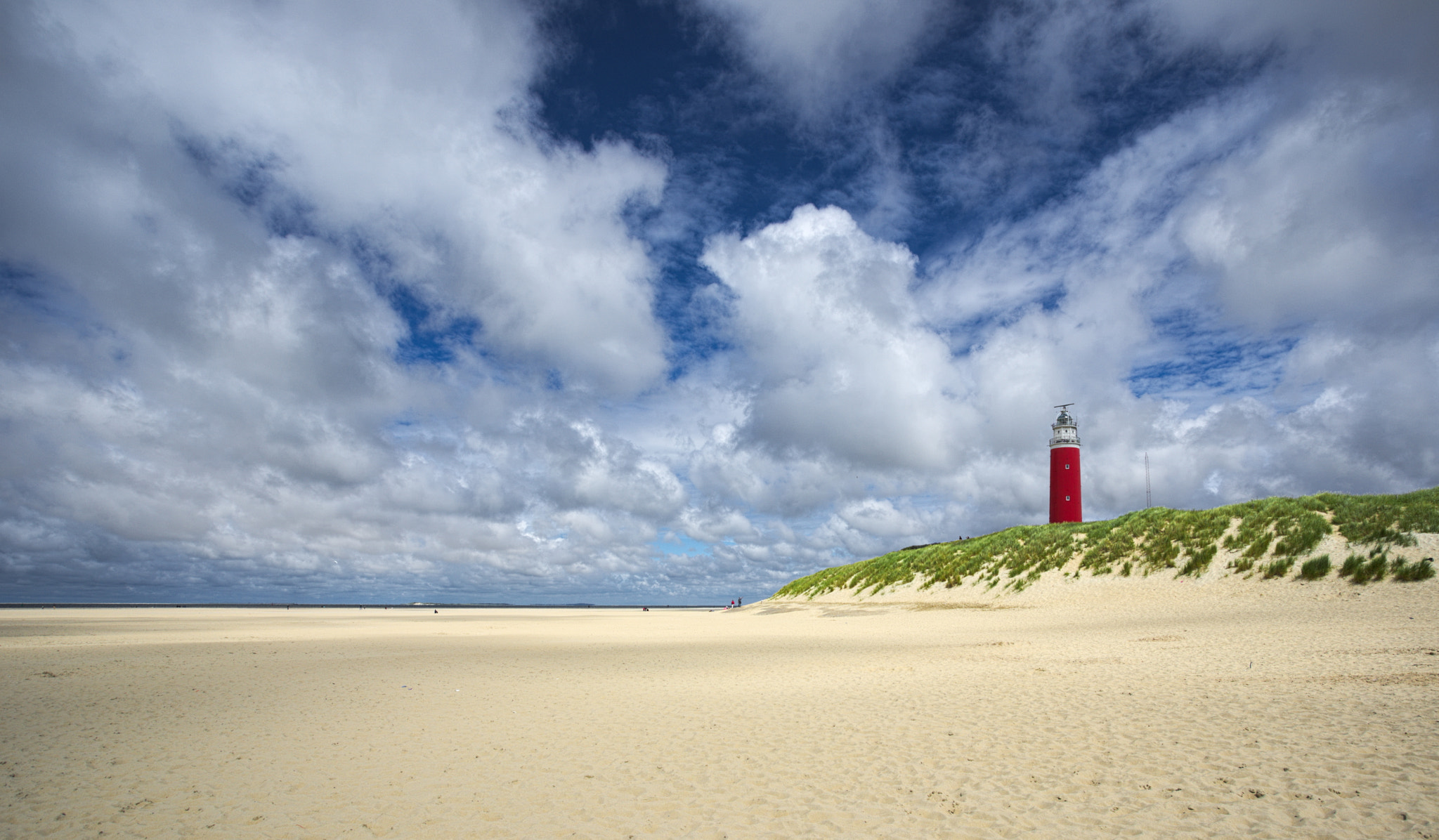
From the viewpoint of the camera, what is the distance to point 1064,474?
5116 centimetres

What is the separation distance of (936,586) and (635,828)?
38.5 m

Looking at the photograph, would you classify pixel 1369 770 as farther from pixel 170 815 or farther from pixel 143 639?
pixel 143 639

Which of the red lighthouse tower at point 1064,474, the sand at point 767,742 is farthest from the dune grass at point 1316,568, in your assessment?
the red lighthouse tower at point 1064,474

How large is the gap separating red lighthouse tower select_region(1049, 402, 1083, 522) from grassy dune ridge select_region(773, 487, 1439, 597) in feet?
21.0

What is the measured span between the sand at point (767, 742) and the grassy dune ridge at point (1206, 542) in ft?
20.8

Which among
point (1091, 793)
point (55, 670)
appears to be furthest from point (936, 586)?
point (55, 670)

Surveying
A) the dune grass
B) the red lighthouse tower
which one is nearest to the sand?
the dune grass

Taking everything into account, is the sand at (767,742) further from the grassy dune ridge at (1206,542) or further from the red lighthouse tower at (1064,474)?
the red lighthouse tower at (1064,474)

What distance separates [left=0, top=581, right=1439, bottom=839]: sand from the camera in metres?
7.19

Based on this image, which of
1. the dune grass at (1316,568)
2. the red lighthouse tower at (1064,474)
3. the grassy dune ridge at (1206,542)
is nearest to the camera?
the dune grass at (1316,568)

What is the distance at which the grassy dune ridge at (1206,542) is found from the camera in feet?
86.3

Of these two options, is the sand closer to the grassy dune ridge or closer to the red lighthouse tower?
the grassy dune ridge

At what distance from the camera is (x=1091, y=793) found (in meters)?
7.59

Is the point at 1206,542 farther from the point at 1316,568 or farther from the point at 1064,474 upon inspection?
the point at 1064,474
